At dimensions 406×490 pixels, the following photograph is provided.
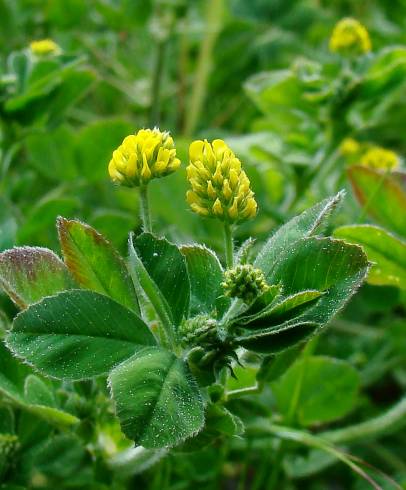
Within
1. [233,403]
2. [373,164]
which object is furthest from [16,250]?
[373,164]

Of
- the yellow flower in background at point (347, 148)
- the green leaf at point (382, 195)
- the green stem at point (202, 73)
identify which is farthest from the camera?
the green stem at point (202, 73)

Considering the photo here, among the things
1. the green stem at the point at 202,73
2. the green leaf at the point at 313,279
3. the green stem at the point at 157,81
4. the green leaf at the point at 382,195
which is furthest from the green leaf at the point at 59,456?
the green stem at the point at 202,73

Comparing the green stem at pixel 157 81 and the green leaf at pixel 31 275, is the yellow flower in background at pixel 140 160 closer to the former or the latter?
the green leaf at pixel 31 275

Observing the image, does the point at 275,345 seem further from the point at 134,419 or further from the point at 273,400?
the point at 273,400

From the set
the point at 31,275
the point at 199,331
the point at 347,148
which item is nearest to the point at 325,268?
the point at 199,331

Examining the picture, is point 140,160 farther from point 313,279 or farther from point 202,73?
point 202,73

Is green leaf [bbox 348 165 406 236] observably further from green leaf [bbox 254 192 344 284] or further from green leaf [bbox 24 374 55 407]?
green leaf [bbox 24 374 55 407]
